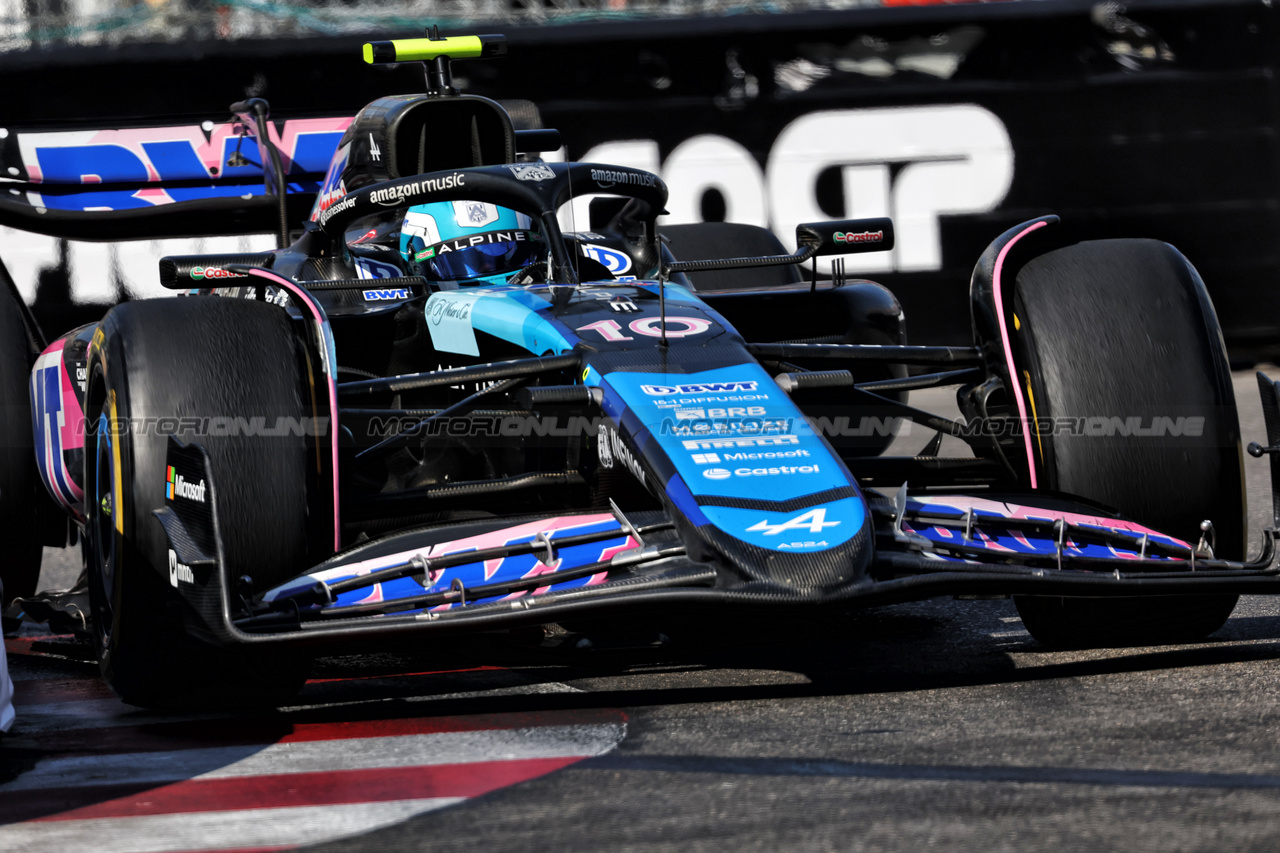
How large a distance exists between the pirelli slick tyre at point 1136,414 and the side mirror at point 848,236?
30.3 inches

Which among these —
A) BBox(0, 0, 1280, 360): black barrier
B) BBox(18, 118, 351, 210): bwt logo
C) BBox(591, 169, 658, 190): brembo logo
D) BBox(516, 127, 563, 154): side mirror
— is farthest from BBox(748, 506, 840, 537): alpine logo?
BBox(0, 0, 1280, 360): black barrier

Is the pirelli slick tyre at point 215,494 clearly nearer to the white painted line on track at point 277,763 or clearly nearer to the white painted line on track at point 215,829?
the white painted line on track at point 277,763

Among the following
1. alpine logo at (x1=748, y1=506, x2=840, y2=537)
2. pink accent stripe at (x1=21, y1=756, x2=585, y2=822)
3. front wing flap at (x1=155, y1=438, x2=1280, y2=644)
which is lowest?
pink accent stripe at (x1=21, y1=756, x2=585, y2=822)

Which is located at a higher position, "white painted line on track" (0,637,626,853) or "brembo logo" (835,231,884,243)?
"brembo logo" (835,231,884,243)

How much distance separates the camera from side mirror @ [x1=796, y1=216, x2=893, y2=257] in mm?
5148

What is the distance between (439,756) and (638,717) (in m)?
0.50

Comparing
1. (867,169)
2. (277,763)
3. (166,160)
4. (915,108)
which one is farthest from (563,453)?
(915,108)

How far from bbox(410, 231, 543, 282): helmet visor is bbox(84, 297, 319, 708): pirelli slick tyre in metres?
1.31

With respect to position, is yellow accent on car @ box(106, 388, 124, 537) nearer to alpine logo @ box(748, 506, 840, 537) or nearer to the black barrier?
alpine logo @ box(748, 506, 840, 537)

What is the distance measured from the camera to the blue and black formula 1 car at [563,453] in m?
3.67

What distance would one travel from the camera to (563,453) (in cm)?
461

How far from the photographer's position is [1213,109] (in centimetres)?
1024

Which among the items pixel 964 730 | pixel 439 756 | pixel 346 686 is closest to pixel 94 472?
pixel 346 686

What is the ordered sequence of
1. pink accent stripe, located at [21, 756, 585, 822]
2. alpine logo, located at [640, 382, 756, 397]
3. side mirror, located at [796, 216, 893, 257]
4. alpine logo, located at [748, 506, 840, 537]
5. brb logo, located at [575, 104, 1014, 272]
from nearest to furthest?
1. pink accent stripe, located at [21, 756, 585, 822]
2. alpine logo, located at [748, 506, 840, 537]
3. alpine logo, located at [640, 382, 756, 397]
4. side mirror, located at [796, 216, 893, 257]
5. brb logo, located at [575, 104, 1014, 272]
